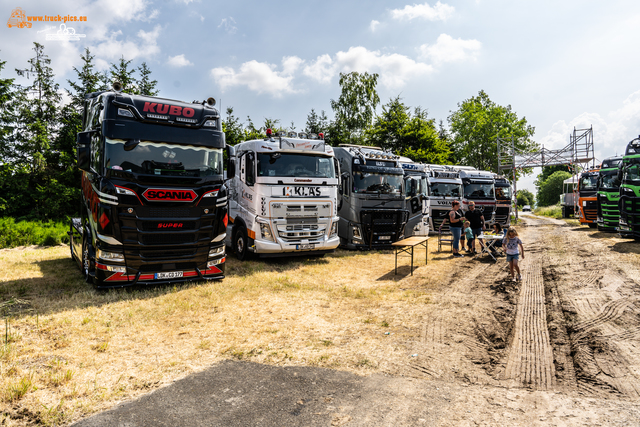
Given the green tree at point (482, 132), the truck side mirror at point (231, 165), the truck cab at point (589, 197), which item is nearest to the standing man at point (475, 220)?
the truck side mirror at point (231, 165)

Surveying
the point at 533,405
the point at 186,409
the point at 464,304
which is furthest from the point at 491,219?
the point at 186,409

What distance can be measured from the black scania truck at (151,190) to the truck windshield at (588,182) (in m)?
21.9

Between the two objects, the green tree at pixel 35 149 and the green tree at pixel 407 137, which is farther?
the green tree at pixel 407 137

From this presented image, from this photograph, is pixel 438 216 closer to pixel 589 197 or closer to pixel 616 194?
pixel 616 194

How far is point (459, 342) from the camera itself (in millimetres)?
5383

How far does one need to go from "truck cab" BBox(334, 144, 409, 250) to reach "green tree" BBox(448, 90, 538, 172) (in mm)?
37780

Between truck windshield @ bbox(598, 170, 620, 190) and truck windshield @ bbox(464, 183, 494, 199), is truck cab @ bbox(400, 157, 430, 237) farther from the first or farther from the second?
truck windshield @ bbox(598, 170, 620, 190)

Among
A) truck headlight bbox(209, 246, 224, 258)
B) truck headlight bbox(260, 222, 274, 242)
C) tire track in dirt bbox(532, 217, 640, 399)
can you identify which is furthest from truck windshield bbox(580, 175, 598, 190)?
truck headlight bbox(209, 246, 224, 258)

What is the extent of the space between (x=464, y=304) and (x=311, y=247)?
4640 millimetres

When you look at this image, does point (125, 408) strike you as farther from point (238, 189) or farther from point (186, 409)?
point (238, 189)

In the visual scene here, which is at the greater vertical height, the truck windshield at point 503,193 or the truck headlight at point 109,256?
the truck windshield at point 503,193

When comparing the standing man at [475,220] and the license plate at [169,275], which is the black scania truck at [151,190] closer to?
the license plate at [169,275]

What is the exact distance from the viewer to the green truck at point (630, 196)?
12945mm

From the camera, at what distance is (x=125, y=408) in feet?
11.7
